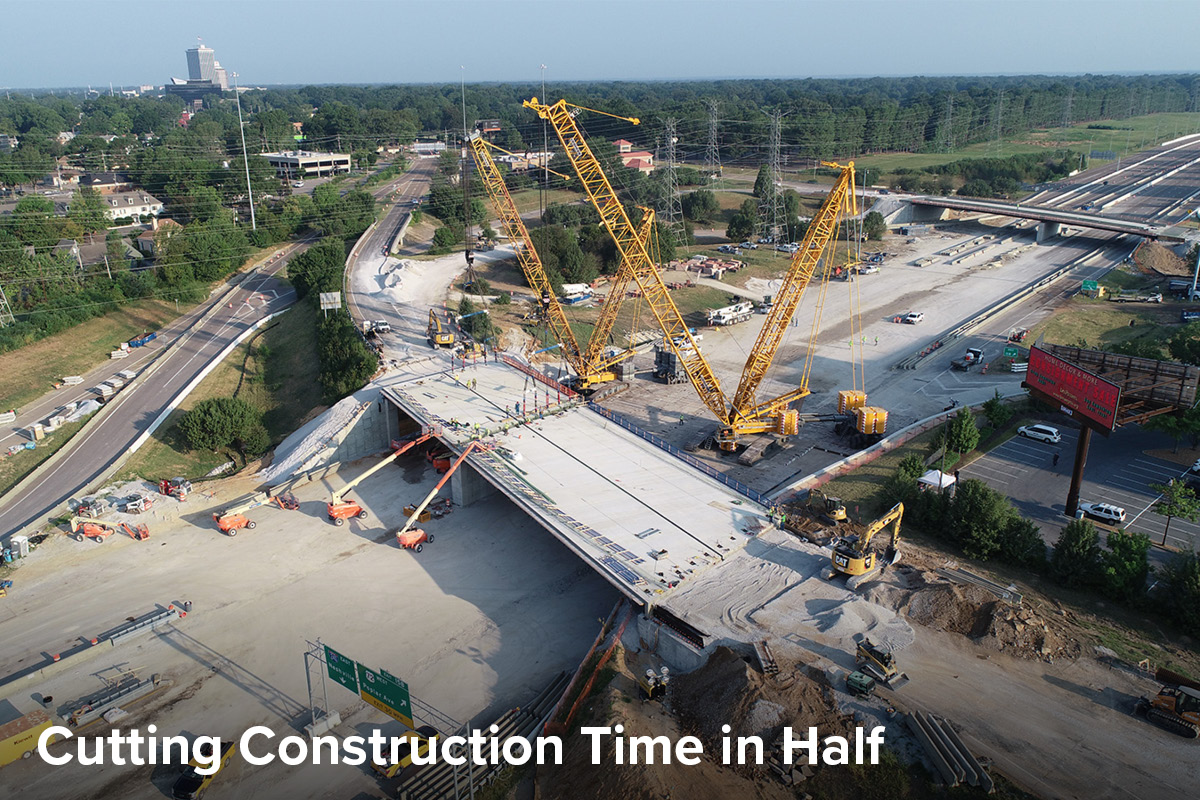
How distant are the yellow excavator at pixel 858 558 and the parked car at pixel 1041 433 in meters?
20.4

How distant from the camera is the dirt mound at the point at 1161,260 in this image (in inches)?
3711

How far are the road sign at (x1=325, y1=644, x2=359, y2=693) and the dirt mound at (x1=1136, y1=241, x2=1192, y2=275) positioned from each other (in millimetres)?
103850

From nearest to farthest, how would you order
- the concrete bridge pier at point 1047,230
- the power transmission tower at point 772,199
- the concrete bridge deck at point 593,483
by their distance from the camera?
the concrete bridge deck at point 593,483 < the power transmission tower at point 772,199 < the concrete bridge pier at point 1047,230

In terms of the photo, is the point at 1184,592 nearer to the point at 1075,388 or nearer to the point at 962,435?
the point at 1075,388

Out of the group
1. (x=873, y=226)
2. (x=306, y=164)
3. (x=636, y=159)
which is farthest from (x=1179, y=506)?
(x=306, y=164)

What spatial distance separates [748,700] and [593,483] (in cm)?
1817

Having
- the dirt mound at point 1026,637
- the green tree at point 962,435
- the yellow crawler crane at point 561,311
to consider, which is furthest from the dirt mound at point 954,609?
the yellow crawler crane at point 561,311

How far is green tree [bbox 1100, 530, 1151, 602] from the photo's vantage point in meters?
32.2

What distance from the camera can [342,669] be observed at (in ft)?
93.7

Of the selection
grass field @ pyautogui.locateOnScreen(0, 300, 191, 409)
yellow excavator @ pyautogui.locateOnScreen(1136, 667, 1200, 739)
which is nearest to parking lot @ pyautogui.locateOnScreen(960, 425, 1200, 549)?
yellow excavator @ pyautogui.locateOnScreen(1136, 667, 1200, 739)

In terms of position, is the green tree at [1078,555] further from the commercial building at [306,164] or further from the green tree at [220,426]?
the commercial building at [306,164]

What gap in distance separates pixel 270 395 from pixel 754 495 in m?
46.5

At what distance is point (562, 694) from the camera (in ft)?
100

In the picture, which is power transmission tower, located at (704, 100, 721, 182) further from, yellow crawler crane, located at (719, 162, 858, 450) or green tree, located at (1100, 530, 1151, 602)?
green tree, located at (1100, 530, 1151, 602)
